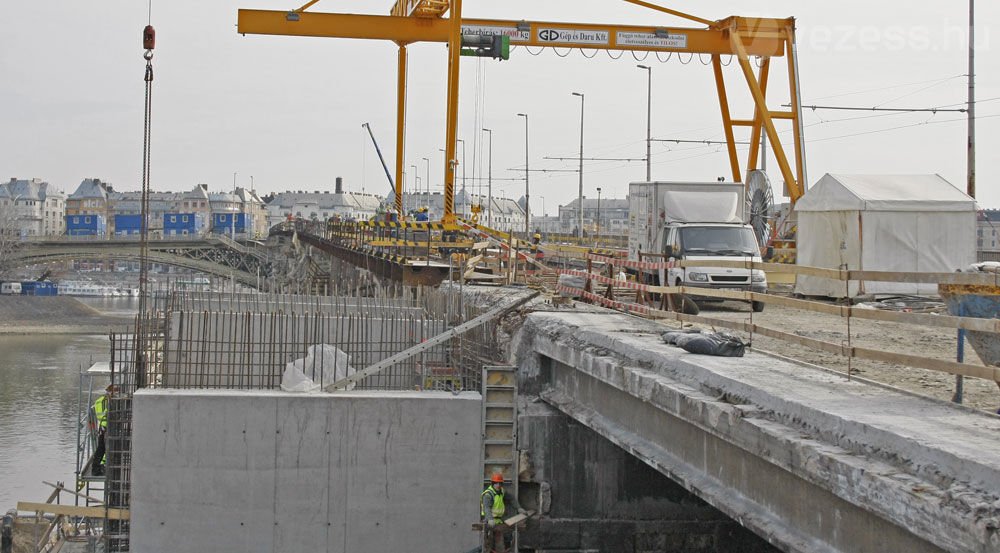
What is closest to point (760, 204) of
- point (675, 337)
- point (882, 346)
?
point (882, 346)

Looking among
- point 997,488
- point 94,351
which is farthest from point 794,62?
point 94,351

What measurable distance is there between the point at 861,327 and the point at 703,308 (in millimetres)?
5646

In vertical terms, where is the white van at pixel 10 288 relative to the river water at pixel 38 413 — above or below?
above

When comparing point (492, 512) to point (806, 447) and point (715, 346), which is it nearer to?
point (715, 346)

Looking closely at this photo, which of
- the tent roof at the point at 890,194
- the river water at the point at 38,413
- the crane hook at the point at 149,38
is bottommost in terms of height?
the river water at the point at 38,413

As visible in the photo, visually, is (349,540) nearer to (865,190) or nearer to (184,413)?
(184,413)

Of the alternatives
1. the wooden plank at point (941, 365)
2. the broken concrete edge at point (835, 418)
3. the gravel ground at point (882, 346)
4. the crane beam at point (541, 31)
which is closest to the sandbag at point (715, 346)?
the broken concrete edge at point (835, 418)

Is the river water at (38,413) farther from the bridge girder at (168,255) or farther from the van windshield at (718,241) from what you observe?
the bridge girder at (168,255)

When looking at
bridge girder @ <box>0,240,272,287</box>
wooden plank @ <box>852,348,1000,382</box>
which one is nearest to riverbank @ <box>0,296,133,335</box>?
bridge girder @ <box>0,240,272,287</box>

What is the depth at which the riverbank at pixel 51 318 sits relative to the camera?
8606 cm

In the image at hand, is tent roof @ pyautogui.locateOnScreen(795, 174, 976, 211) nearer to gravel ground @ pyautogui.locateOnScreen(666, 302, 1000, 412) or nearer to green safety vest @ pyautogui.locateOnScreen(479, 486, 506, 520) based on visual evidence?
gravel ground @ pyautogui.locateOnScreen(666, 302, 1000, 412)

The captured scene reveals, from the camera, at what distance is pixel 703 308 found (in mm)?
21125

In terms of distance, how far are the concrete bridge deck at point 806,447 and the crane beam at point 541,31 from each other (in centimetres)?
2350

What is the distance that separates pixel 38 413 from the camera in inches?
1724
